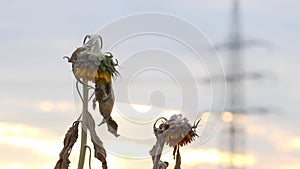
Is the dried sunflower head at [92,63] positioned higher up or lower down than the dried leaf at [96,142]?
higher up

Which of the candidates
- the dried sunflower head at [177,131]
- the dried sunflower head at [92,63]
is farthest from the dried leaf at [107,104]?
the dried sunflower head at [177,131]

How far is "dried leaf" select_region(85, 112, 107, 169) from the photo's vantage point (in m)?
1.15

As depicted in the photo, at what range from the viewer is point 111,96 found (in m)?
1.17

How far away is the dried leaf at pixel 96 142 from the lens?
1150mm

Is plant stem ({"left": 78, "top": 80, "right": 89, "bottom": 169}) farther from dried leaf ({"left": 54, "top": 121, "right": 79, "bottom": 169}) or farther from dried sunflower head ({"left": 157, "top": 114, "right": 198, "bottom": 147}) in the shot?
dried sunflower head ({"left": 157, "top": 114, "right": 198, "bottom": 147})

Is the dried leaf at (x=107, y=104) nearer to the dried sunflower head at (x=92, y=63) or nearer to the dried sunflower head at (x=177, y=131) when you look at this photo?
the dried sunflower head at (x=92, y=63)

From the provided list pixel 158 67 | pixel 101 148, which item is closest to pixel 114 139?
pixel 101 148

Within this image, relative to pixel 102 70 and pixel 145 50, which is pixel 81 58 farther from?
pixel 145 50

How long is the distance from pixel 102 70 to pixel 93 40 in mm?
52

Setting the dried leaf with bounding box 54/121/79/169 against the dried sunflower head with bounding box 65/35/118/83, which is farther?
the dried leaf with bounding box 54/121/79/169

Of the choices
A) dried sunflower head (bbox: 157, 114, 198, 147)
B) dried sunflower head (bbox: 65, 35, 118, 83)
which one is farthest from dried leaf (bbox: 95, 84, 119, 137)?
dried sunflower head (bbox: 157, 114, 198, 147)

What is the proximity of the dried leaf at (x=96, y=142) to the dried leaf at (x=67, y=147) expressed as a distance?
44 mm

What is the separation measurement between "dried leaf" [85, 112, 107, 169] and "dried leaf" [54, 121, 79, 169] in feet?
0.14

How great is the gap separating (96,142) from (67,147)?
0.06m
